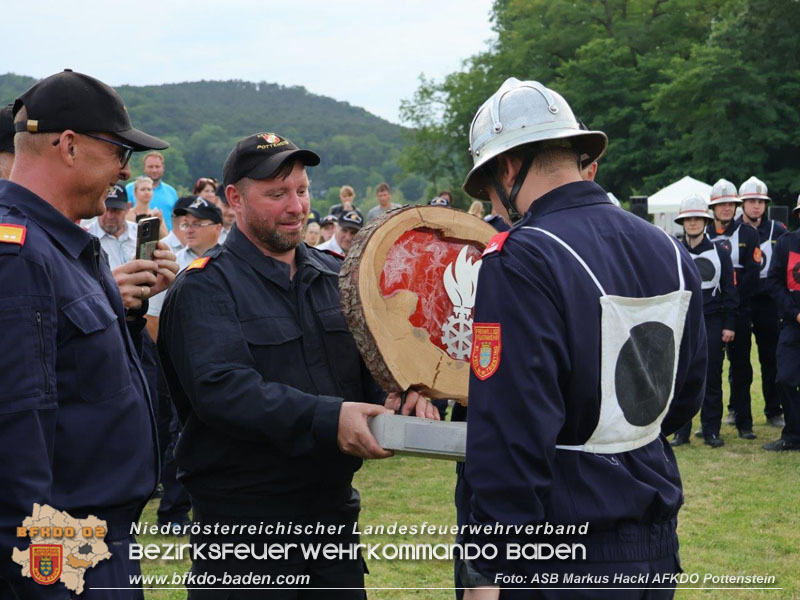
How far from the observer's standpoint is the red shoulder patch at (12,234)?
7.90 ft

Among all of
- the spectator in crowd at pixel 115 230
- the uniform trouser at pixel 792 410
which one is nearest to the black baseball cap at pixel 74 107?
the spectator in crowd at pixel 115 230

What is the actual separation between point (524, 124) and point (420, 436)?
3.55 ft

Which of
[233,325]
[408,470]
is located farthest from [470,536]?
[408,470]

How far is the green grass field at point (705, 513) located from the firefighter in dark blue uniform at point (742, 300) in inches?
15.2

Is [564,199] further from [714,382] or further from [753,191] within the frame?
[753,191]

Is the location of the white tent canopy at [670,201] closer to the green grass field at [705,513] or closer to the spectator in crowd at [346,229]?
the green grass field at [705,513]

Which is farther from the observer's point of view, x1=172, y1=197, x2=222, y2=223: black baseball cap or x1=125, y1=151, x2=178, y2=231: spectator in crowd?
x1=125, y1=151, x2=178, y2=231: spectator in crowd

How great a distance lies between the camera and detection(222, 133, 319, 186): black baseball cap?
3502 millimetres

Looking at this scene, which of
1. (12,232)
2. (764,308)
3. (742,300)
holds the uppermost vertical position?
(12,232)

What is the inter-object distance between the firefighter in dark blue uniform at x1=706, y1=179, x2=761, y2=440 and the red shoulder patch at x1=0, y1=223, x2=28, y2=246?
9322 mm

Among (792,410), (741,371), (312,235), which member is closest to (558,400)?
(792,410)

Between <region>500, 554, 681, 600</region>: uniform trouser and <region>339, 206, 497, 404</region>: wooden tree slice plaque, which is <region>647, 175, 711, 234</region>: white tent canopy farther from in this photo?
<region>500, 554, 681, 600</region>: uniform trouser

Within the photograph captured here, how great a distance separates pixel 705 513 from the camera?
7426 mm

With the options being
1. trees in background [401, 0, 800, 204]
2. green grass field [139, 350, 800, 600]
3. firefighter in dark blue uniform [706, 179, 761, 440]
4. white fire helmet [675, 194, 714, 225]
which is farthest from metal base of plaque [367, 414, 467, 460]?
trees in background [401, 0, 800, 204]
